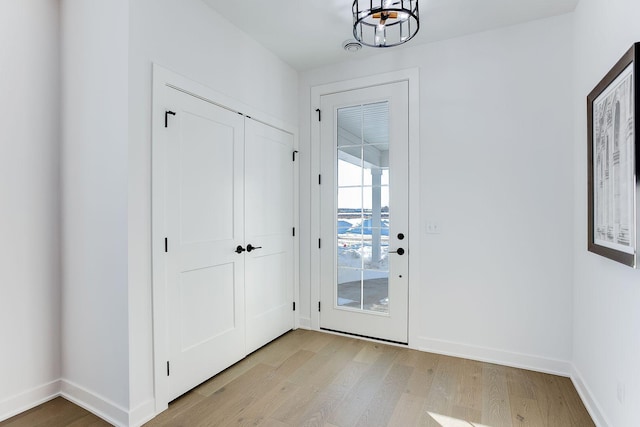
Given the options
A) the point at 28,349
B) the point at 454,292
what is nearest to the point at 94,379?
the point at 28,349

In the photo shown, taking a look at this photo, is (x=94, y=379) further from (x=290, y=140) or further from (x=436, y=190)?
(x=436, y=190)

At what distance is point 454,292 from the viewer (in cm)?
293

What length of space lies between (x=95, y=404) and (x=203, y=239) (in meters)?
1.19

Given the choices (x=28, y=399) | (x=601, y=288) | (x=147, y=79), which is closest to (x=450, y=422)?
(x=601, y=288)

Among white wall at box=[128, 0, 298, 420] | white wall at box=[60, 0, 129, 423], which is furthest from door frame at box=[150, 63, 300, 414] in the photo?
white wall at box=[60, 0, 129, 423]

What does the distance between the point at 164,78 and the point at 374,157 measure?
1.90 m

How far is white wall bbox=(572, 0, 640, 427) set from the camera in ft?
5.28

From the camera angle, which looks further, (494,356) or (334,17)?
(494,356)

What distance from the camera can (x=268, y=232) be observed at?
10.4 feet

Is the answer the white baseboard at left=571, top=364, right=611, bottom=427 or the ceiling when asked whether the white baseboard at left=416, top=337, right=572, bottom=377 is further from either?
the ceiling

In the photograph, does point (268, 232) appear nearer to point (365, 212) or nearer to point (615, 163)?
point (365, 212)

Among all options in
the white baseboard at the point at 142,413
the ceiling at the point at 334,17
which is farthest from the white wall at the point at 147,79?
the ceiling at the point at 334,17

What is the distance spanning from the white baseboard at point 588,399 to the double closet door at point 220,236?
7.89ft

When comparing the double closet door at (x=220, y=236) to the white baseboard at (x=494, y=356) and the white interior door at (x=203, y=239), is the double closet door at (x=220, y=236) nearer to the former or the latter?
the white interior door at (x=203, y=239)
